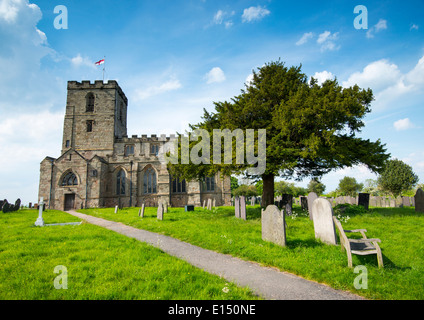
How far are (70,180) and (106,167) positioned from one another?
4.28 meters

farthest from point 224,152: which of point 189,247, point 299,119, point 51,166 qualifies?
point 51,166

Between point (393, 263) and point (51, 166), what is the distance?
31059mm

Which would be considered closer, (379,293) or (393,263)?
(379,293)

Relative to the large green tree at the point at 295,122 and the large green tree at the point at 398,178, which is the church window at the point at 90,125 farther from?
the large green tree at the point at 398,178

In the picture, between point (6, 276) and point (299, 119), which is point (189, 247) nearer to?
point (6, 276)

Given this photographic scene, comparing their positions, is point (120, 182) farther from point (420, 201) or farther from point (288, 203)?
point (420, 201)

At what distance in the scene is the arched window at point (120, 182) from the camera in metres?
28.5

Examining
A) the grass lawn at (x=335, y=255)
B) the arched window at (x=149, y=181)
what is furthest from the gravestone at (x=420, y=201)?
the arched window at (x=149, y=181)

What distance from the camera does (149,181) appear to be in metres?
29.1

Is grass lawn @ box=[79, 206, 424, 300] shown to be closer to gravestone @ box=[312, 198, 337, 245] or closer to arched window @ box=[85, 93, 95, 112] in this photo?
gravestone @ box=[312, 198, 337, 245]

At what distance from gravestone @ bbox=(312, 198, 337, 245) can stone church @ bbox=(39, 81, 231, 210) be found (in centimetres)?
1663

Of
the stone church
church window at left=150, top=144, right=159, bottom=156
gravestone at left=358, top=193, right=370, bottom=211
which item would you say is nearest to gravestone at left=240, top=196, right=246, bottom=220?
gravestone at left=358, top=193, right=370, bottom=211

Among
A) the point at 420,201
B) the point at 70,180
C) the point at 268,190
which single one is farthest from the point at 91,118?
the point at 420,201
